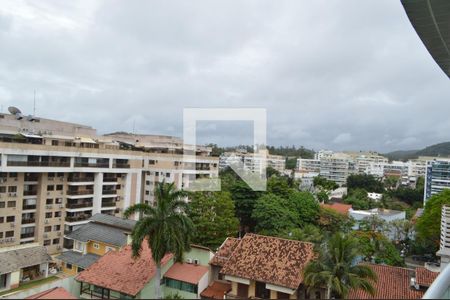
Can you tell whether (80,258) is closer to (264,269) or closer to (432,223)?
(264,269)

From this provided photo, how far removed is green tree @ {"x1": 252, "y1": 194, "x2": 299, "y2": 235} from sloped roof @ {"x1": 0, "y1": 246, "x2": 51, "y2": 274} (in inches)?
471

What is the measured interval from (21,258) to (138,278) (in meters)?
9.03

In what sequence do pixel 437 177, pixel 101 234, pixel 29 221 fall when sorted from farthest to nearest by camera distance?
pixel 437 177 < pixel 29 221 < pixel 101 234

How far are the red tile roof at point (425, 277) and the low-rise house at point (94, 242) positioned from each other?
11.7 metres

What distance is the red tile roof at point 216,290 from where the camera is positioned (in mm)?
11772

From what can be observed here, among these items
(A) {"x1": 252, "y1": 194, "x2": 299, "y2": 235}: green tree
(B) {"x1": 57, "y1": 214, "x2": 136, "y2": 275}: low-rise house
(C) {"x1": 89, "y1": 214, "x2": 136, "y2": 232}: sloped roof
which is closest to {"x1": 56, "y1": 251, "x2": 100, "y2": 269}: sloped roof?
(B) {"x1": 57, "y1": 214, "x2": 136, "y2": 275}: low-rise house

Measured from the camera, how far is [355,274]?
9.81 metres

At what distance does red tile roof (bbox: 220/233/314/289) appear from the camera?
11.3m

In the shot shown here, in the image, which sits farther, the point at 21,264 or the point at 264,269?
the point at 21,264

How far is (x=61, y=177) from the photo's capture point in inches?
902

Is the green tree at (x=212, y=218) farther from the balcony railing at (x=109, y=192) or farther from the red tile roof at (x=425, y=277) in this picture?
the red tile roof at (x=425, y=277)

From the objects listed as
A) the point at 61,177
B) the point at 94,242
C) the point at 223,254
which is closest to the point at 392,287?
the point at 223,254

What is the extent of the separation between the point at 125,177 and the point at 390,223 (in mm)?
20262

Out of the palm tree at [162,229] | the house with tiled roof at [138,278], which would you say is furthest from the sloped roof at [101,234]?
the palm tree at [162,229]
